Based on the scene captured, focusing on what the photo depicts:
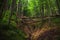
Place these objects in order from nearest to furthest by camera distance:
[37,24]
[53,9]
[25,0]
Answer: [37,24] < [53,9] < [25,0]

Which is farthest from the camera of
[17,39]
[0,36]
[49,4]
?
[49,4]

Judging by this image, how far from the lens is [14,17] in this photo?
19.9 meters

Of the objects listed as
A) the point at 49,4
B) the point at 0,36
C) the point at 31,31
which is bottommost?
the point at 31,31

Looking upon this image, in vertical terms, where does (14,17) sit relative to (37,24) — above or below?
above

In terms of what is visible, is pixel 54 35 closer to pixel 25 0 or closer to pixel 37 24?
pixel 37 24

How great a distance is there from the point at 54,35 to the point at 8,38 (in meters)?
6.25

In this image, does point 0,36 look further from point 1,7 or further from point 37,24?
point 37,24

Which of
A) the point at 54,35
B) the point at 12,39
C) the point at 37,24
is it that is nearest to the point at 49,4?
the point at 37,24

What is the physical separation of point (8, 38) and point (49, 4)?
13.7 meters

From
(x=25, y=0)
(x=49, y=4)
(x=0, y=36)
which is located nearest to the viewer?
(x=0, y=36)

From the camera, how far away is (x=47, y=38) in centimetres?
1584

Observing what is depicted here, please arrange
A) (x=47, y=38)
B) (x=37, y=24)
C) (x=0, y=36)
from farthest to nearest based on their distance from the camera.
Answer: (x=37, y=24) < (x=47, y=38) < (x=0, y=36)

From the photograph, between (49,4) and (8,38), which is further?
(49,4)

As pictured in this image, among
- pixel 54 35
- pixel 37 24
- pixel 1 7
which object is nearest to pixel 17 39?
pixel 1 7
